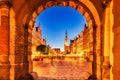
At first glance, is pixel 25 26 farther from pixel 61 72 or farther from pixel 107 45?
pixel 61 72

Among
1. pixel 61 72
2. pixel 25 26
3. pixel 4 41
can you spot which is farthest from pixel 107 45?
pixel 61 72

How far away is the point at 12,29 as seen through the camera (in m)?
11.0

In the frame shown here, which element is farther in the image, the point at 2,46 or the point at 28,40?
the point at 28,40

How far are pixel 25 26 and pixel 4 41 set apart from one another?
3.19 meters

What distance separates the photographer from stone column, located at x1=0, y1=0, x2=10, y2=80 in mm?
9602

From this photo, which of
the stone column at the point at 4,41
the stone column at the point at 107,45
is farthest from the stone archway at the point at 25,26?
the stone column at the point at 107,45

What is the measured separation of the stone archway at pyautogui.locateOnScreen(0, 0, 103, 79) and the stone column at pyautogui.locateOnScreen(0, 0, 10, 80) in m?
0.89

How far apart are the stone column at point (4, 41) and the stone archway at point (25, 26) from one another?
35.0 inches

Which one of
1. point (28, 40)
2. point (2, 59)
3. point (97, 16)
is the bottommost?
point (2, 59)

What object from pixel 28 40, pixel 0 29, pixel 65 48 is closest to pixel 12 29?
pixel 0 29

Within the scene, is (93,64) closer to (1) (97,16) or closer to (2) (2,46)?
(1) (97,16)

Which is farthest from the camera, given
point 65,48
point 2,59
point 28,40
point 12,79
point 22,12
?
point 65,48

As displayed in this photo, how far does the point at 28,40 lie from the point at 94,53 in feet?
13.6

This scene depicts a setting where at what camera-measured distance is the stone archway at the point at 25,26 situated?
1100cm
